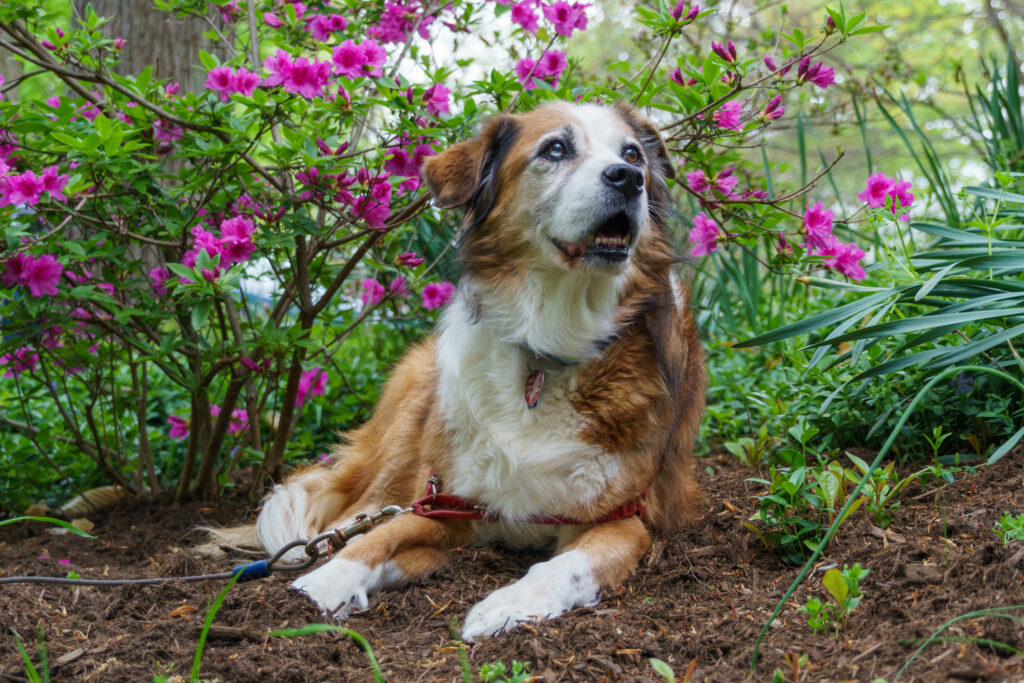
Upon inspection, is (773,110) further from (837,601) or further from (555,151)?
(837,601)

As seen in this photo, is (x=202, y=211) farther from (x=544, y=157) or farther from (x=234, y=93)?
(x=544, y=157)

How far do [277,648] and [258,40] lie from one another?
2410mm

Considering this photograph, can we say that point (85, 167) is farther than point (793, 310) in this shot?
No

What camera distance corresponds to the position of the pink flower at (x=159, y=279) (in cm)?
300

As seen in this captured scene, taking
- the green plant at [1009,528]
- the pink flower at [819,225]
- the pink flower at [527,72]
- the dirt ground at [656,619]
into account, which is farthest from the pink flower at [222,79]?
the green plant at [1009,528]

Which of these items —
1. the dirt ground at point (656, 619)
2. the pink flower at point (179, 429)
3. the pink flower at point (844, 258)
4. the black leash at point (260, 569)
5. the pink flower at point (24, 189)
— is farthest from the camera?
the pink flower at point (179, 429)

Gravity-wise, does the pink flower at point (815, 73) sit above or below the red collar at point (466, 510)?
above

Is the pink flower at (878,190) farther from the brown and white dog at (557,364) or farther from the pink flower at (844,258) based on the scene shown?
the brown and white dog at (557,364)

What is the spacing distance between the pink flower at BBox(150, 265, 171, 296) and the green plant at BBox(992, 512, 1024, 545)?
2.65m

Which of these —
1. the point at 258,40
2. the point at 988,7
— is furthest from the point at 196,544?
the point at 988,7

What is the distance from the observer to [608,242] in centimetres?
265

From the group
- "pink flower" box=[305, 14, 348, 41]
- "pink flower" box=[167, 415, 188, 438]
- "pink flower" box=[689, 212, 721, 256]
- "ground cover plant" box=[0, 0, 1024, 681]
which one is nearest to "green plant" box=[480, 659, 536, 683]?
"ground cover plant" box=[0, 0, 1024, 681]

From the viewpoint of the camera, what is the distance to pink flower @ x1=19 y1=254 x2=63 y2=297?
8.73 feet

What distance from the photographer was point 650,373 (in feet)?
8.91
